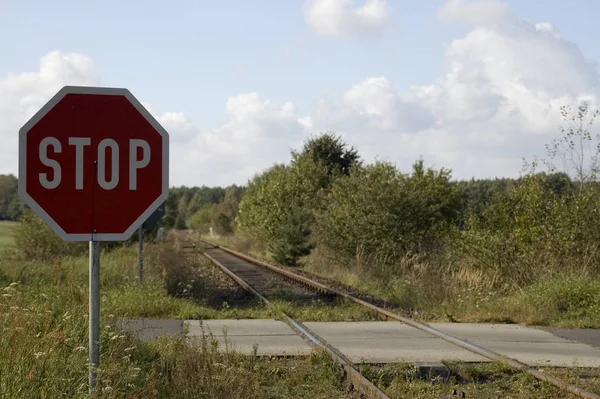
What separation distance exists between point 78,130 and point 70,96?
0.23 metres

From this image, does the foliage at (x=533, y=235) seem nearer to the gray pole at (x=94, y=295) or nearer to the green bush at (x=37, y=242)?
the gray pole at (x=94, y=295)

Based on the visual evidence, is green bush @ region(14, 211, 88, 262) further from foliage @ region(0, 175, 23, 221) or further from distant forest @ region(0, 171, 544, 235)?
foliage @ region(0, 175, 23, 221)

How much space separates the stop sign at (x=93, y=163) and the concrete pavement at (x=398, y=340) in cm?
401

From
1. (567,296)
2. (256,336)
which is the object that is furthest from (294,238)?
(256,336)

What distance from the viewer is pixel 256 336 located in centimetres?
1115

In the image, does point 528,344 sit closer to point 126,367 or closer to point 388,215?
point 126,367

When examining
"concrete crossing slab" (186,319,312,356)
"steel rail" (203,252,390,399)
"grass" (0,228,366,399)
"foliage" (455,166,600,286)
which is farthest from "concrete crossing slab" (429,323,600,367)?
"foliage" (455,166,600,286)

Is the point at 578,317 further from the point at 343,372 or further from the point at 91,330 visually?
the point at 91,330

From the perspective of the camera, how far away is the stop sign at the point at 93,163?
4633 millimetres

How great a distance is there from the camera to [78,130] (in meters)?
4.73

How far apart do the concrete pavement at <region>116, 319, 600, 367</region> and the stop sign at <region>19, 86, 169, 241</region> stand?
4012mm

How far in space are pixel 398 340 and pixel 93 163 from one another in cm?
715

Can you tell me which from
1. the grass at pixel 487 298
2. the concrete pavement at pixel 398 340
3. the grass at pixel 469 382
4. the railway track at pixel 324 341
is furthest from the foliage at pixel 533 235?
the grass at pixel 469 382

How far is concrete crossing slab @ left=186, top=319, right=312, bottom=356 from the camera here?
966cm
